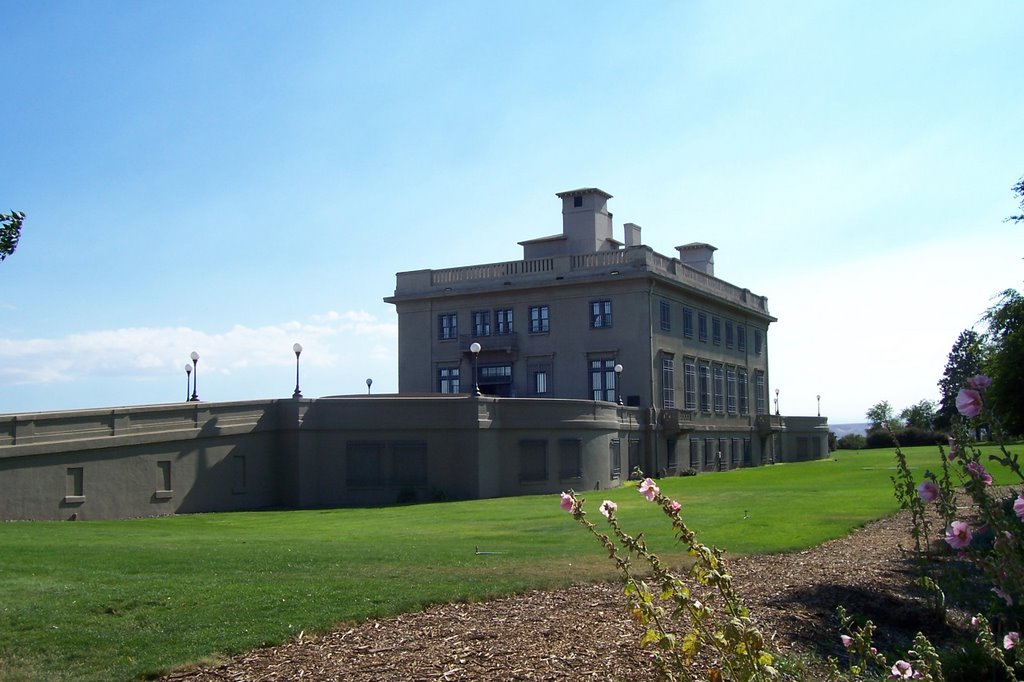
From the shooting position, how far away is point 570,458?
42.7 m

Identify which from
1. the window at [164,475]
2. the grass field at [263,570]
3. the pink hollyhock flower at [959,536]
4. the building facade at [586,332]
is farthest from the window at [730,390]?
the pink hollyhock flower at [959,536]

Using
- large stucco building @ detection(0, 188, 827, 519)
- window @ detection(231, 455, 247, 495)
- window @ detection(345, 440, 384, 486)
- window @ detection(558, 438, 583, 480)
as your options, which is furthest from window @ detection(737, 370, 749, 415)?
window @ detection(231, 455, 247, 495)

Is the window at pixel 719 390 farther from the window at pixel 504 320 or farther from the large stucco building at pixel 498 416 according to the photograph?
the window at pixel 504 320

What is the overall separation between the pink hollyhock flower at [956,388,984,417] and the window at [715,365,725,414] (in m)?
60.0

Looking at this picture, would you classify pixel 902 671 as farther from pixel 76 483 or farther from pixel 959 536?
pixel 76 483

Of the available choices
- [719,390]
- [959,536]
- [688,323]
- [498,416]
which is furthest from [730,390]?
[959,536]

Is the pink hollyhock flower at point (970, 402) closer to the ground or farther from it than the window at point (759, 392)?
closer to the ground

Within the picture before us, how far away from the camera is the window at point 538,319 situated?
56250 mm

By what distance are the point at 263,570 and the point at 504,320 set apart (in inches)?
1718

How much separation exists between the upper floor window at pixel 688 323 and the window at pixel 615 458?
13026mm

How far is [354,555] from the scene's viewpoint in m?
16.2

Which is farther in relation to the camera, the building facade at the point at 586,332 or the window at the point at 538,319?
the window at the point at 538,319

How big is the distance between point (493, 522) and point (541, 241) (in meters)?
38.1

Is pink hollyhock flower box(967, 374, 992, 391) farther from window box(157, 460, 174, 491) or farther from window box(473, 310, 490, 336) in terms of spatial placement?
window box(473, 310, 490, 336)
